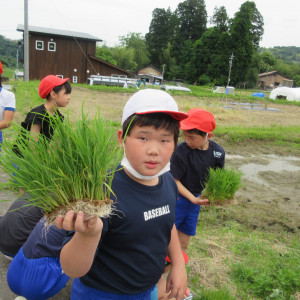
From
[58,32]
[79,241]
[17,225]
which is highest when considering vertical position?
[58,32]

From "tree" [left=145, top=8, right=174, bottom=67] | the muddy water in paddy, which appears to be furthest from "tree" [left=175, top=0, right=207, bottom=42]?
the muddy water in paddy

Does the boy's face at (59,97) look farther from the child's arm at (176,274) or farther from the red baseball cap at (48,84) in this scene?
the child's arm at (176,274)

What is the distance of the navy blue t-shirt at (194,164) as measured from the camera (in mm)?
3033

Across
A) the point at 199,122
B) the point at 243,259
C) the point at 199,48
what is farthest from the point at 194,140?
the point at 199,48

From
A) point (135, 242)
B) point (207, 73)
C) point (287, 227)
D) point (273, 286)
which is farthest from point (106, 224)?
point (207, 73)

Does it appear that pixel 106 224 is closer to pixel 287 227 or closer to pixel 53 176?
pixel 53 176

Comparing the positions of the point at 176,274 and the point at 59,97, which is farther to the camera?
the point at 59,97

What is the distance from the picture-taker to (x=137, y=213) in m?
1.46

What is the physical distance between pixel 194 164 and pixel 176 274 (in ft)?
4.94

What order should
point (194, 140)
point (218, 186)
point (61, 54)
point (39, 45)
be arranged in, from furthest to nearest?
point (61, 54) < point (39, 45) < point (218, 186) < point (194, 140)

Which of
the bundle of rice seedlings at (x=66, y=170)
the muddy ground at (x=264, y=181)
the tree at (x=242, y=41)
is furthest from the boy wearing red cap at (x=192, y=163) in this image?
the tree at (x=242, y=41)

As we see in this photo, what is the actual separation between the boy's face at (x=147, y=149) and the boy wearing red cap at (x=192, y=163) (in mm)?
1429

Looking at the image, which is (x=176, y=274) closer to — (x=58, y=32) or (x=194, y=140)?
(x=194, y=140)

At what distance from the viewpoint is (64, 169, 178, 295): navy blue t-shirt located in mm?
1436
